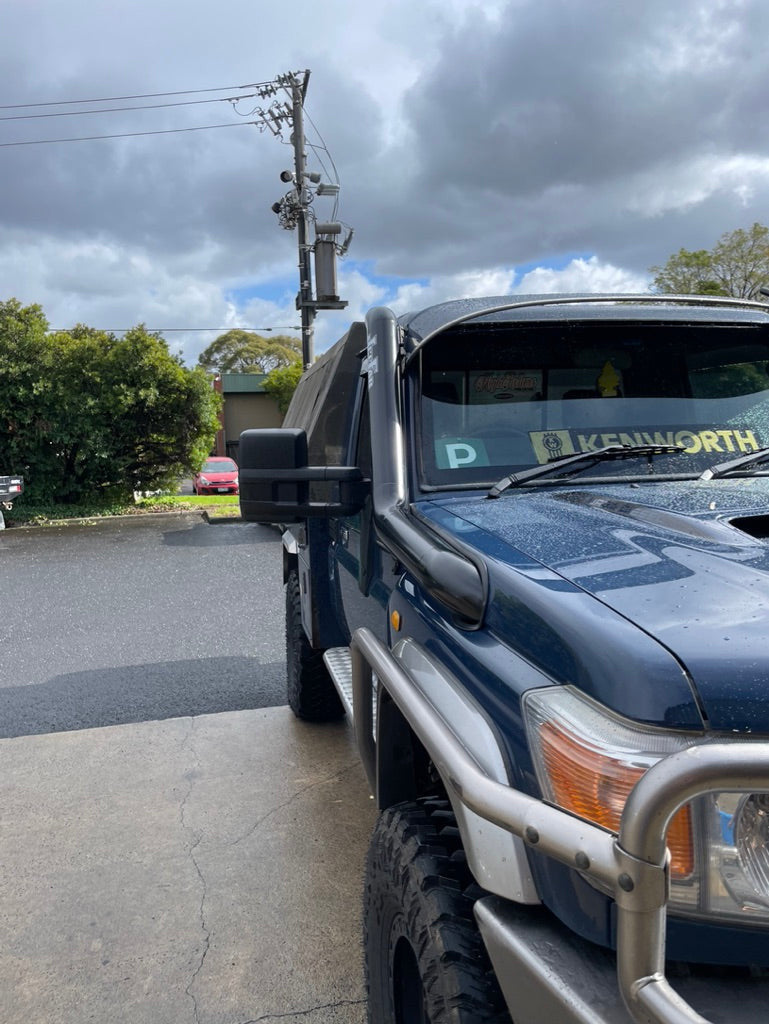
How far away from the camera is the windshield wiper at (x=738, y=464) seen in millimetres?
2242

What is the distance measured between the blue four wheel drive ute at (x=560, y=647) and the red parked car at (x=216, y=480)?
21.9 m

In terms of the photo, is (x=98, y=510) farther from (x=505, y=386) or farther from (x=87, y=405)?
(x=505, y=386)

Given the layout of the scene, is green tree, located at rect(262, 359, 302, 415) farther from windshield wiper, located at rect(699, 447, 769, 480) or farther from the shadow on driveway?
windshield wiper, located at rect(699, 447, 769, 480)

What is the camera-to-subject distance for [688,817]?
3.88ft

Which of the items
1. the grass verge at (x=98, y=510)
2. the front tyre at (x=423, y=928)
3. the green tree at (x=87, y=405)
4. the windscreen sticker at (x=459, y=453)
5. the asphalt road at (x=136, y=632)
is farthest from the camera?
the green tree at (x=87, y=405)

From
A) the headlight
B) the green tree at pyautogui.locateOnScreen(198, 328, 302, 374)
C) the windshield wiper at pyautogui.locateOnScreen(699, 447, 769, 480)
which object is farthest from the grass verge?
the green tree at pyautogui.locateOnScreen(198, 328, 302, 374)

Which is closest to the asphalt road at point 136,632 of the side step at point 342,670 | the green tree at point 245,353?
the side step at point 342,670

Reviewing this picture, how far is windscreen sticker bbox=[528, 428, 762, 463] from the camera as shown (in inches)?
95.3

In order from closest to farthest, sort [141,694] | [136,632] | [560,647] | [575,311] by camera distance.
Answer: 1. [560,647]
2. [575,311]
3. [141,694]
4. [136,632]

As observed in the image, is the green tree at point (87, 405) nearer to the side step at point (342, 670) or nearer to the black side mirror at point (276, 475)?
the side step at point (342, 670)

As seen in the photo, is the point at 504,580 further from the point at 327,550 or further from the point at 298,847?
the point at 298,847

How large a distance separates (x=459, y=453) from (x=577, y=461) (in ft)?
1.14

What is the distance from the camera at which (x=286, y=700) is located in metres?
5.26

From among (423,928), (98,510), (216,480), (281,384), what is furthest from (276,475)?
(281,384)
